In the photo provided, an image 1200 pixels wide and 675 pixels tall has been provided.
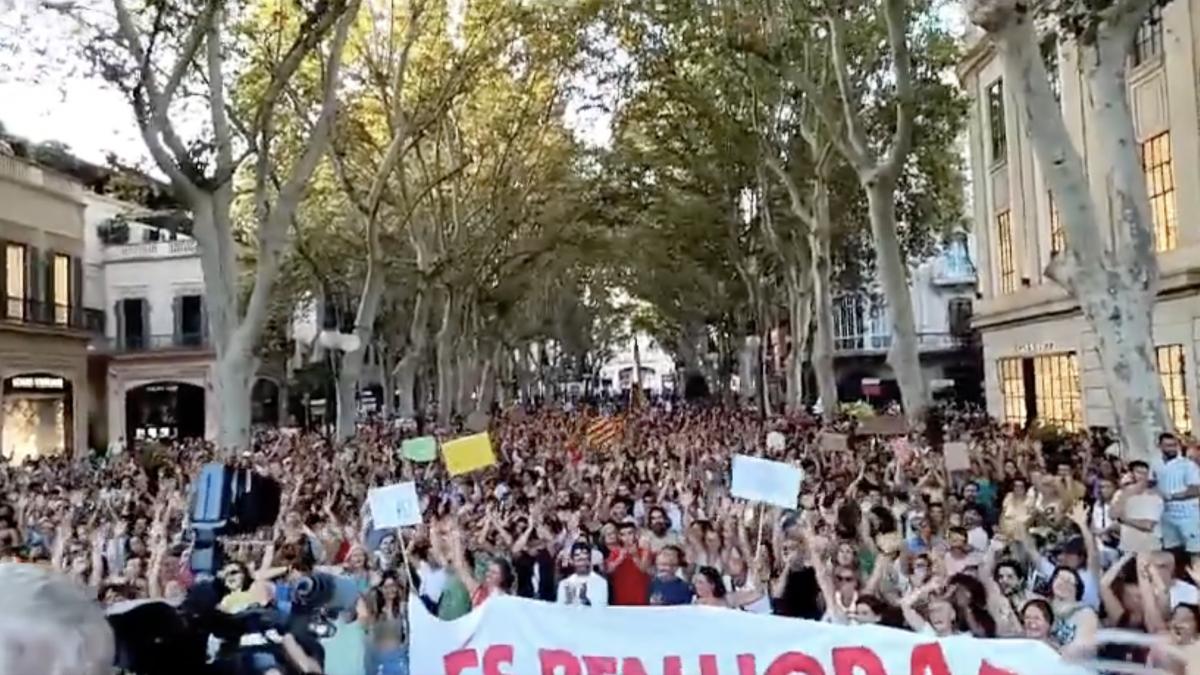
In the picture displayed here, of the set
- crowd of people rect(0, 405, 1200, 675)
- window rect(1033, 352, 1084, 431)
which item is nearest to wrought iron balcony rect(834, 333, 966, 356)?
window rect(1033, 352, 1084, 431)

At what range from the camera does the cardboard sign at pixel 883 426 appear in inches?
876

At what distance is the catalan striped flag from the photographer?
24828mm

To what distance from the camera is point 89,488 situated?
17047 mm

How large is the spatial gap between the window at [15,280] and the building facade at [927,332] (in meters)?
38.9

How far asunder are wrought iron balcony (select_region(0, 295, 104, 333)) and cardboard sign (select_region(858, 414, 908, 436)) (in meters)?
20.4

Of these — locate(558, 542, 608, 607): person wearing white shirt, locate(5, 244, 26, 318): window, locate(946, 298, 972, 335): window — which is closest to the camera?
locate(558, 542, 608, 607): person wearing white shirt

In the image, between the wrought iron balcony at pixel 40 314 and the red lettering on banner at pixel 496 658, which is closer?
the red lettering on banner at pixel 496 658

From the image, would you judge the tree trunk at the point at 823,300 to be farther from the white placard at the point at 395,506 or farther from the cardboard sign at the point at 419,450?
the white placard at the point at 395,506

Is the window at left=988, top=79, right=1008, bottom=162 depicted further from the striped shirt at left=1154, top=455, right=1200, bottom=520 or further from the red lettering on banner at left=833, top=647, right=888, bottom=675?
the red lettering on banner at left=833, top=647, right=888, bottom=675

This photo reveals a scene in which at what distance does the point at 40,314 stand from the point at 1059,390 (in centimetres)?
2446

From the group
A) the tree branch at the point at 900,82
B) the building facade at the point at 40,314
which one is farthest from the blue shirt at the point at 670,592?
the building facade at the point at 40,314

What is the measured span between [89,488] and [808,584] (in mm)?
11552

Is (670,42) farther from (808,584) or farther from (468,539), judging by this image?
(808,584)

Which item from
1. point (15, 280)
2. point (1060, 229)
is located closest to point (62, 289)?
point (15, 280)
